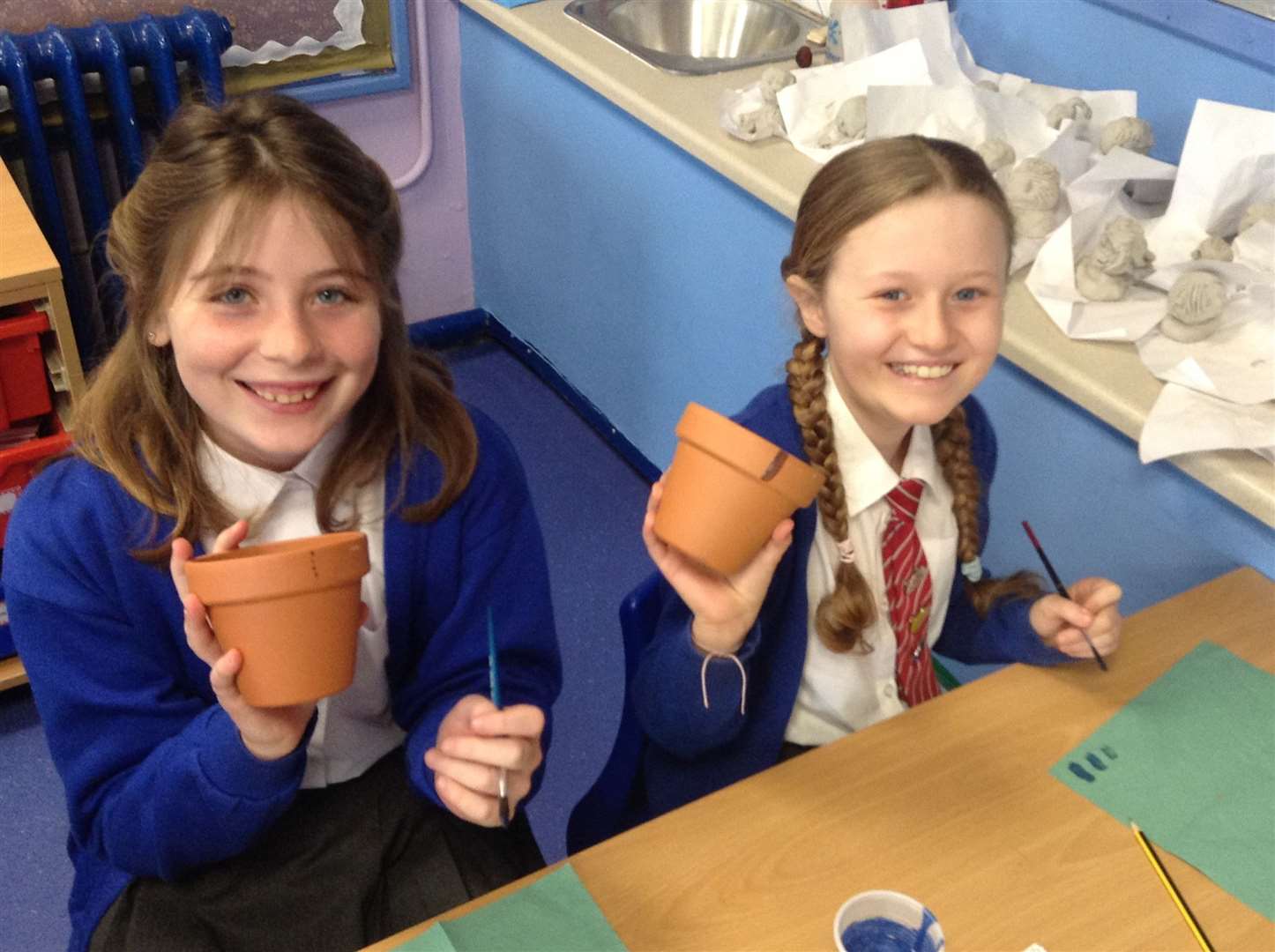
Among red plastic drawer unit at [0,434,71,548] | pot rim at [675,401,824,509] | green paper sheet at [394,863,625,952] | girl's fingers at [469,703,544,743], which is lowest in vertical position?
red plastic drawer unit at [0,434,71,548]

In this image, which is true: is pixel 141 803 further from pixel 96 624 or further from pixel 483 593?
pixel 483 593

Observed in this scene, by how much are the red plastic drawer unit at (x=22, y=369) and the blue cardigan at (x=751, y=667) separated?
1018 millimetres

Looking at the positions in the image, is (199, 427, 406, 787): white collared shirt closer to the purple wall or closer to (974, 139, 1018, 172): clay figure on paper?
(974, 139, 1018, 172): clay figure on paper

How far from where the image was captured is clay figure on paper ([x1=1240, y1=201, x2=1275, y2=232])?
5.08ft

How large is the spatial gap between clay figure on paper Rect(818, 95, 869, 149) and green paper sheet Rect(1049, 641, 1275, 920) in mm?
1036

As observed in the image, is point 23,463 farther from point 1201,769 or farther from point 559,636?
point 1201,769

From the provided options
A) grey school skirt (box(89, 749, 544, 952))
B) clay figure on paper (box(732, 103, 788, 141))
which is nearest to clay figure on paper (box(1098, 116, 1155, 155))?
clay figure on paper (box(732, 103, 788, 141))

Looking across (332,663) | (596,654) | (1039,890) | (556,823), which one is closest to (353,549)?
(332,663)

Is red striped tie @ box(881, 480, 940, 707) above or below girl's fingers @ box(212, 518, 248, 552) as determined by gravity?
below

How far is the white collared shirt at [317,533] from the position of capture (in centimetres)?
109

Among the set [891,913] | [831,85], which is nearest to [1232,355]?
[831,85]

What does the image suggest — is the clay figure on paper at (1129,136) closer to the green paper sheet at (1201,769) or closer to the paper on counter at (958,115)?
the paper on counter at (958,115)

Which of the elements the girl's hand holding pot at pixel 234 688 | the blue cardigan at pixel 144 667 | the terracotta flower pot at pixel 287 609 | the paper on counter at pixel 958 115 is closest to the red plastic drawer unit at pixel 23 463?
the blue cardigan at pixel 144 667

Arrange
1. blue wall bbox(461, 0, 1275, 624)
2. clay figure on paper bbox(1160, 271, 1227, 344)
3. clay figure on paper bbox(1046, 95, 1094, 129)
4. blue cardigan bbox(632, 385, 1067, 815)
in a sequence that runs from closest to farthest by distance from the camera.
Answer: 1. blue cardigan bbox(632, 385, 1067, 815)
2. clay figure on paper bbox(1160, 271, 1227, 344)
3. blue wall bbox(461, 0, 1275, 624)
4. clay figure on paper bbox(1046, 95, 1094, 129)
